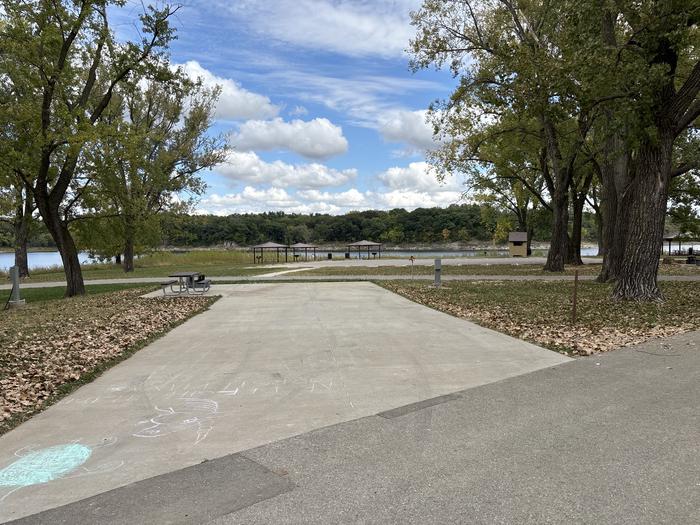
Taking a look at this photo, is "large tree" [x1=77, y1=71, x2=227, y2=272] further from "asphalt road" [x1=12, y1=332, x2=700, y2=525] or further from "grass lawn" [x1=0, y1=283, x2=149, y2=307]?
"asphalt road" [x1=12, y1=332, x2=700, y2=525]

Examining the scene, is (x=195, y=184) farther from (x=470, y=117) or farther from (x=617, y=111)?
(x=617, y=111)

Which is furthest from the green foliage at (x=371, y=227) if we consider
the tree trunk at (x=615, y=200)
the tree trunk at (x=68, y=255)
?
the tree trunk at (x=615, y=200)

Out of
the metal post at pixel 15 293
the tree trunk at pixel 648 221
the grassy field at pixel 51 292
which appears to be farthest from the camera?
the grassy field at pixel 51 292

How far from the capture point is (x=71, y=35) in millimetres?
16578

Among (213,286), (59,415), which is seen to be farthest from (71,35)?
(59,415)

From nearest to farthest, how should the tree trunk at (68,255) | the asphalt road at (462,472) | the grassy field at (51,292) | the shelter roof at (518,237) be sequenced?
1. the asphalt road at (462,472)
2. the tree trunk at (68,255)
3. the grassy field at (51,292)
4. the shelter roof at (518,237)

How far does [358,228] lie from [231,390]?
102m

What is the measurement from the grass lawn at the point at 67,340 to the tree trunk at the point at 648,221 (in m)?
10.8

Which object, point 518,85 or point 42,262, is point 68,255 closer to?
point 518,85

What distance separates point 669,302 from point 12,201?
3468 centimetres

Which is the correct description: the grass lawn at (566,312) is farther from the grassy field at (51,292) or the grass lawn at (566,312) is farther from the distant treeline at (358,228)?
the distant treeline at (358,228)

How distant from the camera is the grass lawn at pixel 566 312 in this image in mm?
8312

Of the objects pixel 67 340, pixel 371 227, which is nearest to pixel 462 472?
pixel 67 340

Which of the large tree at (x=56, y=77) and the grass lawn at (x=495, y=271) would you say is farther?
the grass lawn at (x=495, y=271)
